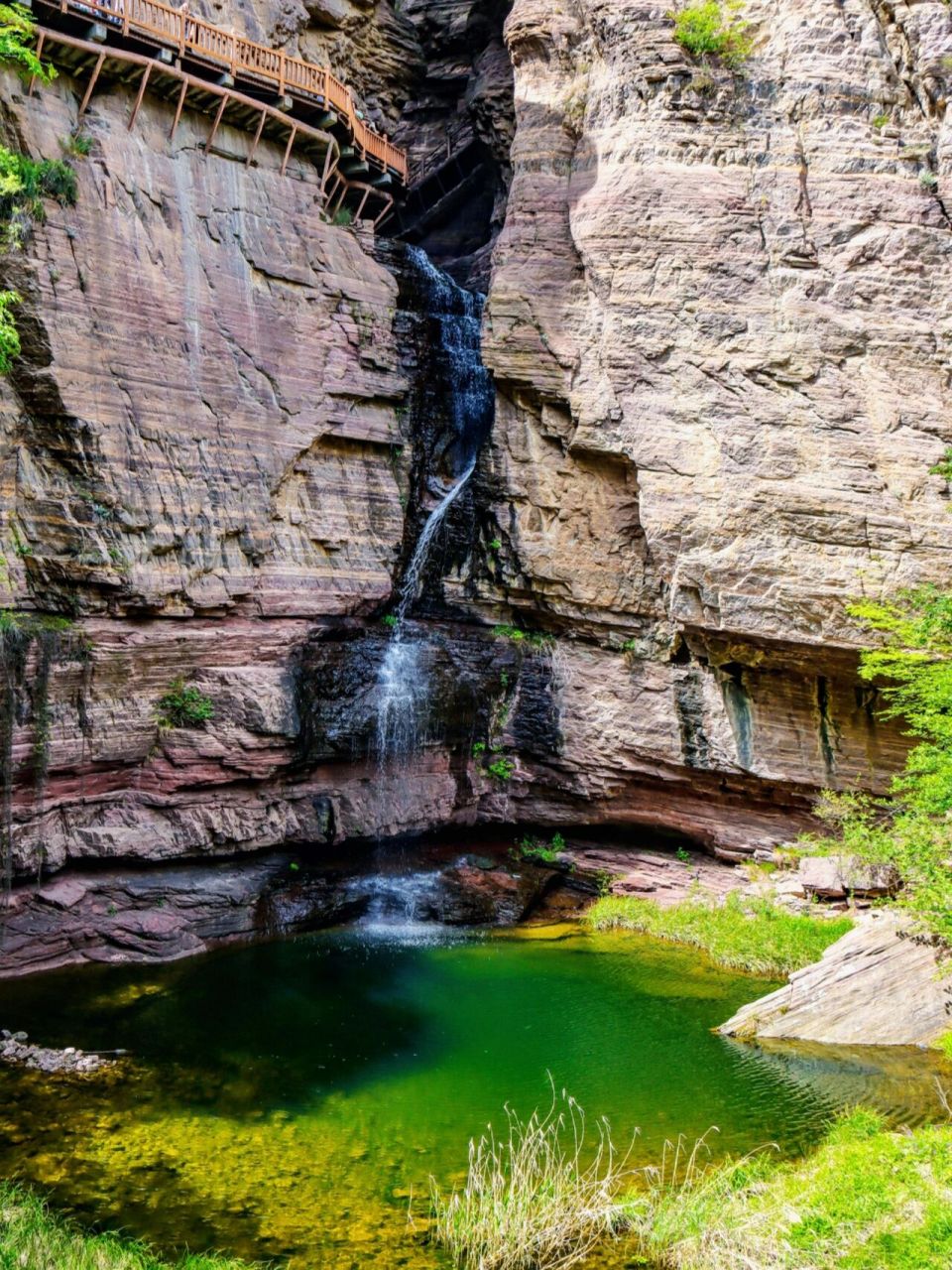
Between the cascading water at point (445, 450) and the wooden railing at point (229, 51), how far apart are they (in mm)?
3055

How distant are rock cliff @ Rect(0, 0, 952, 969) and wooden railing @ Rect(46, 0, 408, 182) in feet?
3.97

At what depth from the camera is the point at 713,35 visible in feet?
61.5

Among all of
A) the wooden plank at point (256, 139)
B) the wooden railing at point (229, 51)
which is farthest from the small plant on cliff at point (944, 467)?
the wooden plank at point (256, 139)

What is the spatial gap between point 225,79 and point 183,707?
12.3m

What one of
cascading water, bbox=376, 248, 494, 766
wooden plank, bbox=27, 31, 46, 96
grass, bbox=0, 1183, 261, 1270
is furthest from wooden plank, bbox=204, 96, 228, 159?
grass, bbox=0, 1183, 261, 1270

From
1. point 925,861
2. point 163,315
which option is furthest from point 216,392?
point 925,861

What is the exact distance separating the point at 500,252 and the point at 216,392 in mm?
7251

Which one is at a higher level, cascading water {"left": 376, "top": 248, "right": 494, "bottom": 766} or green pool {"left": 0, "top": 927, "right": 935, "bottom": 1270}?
cascading water {"left": 376, "top": 248, "right": 494, "bottom": 766}

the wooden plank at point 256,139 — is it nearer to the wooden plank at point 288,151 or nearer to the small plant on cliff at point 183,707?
the wooden plank at point 288,151

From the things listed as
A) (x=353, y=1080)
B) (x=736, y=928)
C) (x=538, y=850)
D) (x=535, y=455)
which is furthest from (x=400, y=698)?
(x=353, y=1080)

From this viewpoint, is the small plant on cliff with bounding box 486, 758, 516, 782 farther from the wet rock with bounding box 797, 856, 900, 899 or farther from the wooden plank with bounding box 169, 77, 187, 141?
the wooden plank with bounding box 169, 77, 187, 141

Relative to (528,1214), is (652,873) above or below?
below

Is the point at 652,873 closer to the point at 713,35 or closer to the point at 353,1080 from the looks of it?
the point at 353,1080

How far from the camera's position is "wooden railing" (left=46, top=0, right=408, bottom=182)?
56.9 feet
